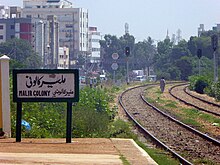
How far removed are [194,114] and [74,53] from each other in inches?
3155

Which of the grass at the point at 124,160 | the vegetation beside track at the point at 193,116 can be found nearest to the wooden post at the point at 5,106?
the grass at the point at 124,160

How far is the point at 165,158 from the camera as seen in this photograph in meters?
17.1

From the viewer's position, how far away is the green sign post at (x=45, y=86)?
1485 cm

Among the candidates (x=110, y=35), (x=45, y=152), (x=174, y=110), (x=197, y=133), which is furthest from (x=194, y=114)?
(x=110, y=35)

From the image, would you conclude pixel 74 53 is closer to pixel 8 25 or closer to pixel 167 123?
pixel 8 25

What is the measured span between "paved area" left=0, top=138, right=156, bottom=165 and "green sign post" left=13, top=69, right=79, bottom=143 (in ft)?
2.50

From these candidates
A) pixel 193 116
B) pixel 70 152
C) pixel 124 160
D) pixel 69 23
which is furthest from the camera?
pixel 69 23

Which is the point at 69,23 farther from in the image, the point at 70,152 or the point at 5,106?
the point at 70,152

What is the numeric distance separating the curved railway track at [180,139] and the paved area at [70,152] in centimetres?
232

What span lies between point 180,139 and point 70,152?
9644 mm

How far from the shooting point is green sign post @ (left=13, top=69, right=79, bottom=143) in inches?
585

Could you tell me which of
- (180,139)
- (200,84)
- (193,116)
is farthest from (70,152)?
(200,84)

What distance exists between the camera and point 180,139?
74.6 feet

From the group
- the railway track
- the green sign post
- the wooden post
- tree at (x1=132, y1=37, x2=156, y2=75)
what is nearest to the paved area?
the wooden post
